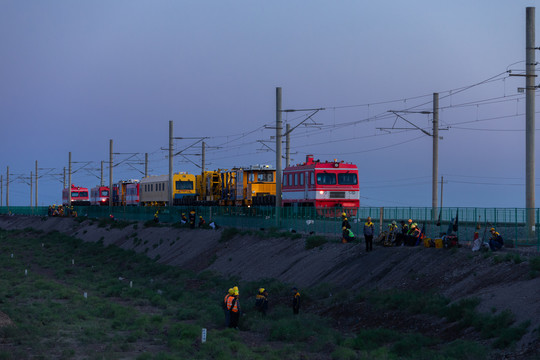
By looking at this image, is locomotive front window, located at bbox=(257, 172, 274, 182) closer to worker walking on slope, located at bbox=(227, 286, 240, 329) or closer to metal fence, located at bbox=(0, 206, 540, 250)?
metal fence, located at bbox=(0, 206, 540, 250)

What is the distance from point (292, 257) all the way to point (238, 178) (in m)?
22.4

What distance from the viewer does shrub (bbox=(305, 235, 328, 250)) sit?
37.6m

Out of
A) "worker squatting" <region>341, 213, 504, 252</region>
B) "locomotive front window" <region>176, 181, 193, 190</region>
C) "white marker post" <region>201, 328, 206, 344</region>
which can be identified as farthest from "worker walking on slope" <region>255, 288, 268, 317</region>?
"locomotive front window" <region>176, 181, 193, 190</region>

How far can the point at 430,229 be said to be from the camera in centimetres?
3434

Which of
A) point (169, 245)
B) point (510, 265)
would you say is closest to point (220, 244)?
point (169, 245)

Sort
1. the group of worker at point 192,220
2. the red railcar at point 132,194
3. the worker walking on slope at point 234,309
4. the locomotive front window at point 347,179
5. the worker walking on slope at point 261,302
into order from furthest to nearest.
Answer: the red railcar at point 132,194, the group of worker at point 192,220, the locomotive front window at point 347,179, the worker walking on slope at point 261,302, the worker walking on slope at point 234,309

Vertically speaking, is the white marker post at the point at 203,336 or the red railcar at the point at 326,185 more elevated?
the red railcar at the point at 326,185

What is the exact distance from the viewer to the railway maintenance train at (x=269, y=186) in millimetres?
49469

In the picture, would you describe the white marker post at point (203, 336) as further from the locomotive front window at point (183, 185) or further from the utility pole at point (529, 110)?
the locomotive front window at point (183, 185)

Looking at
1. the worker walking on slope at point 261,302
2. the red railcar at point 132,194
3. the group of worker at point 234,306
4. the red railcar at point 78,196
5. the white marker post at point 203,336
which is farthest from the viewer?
the red railcar at point 78,196

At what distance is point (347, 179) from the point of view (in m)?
50.4

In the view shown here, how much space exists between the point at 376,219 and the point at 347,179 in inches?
454

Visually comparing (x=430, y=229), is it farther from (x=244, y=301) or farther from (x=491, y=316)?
(x=491, y=316)

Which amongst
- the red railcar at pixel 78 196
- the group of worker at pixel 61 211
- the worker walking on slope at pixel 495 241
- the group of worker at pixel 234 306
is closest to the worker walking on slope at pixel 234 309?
the group of worker at pixel 234 306
